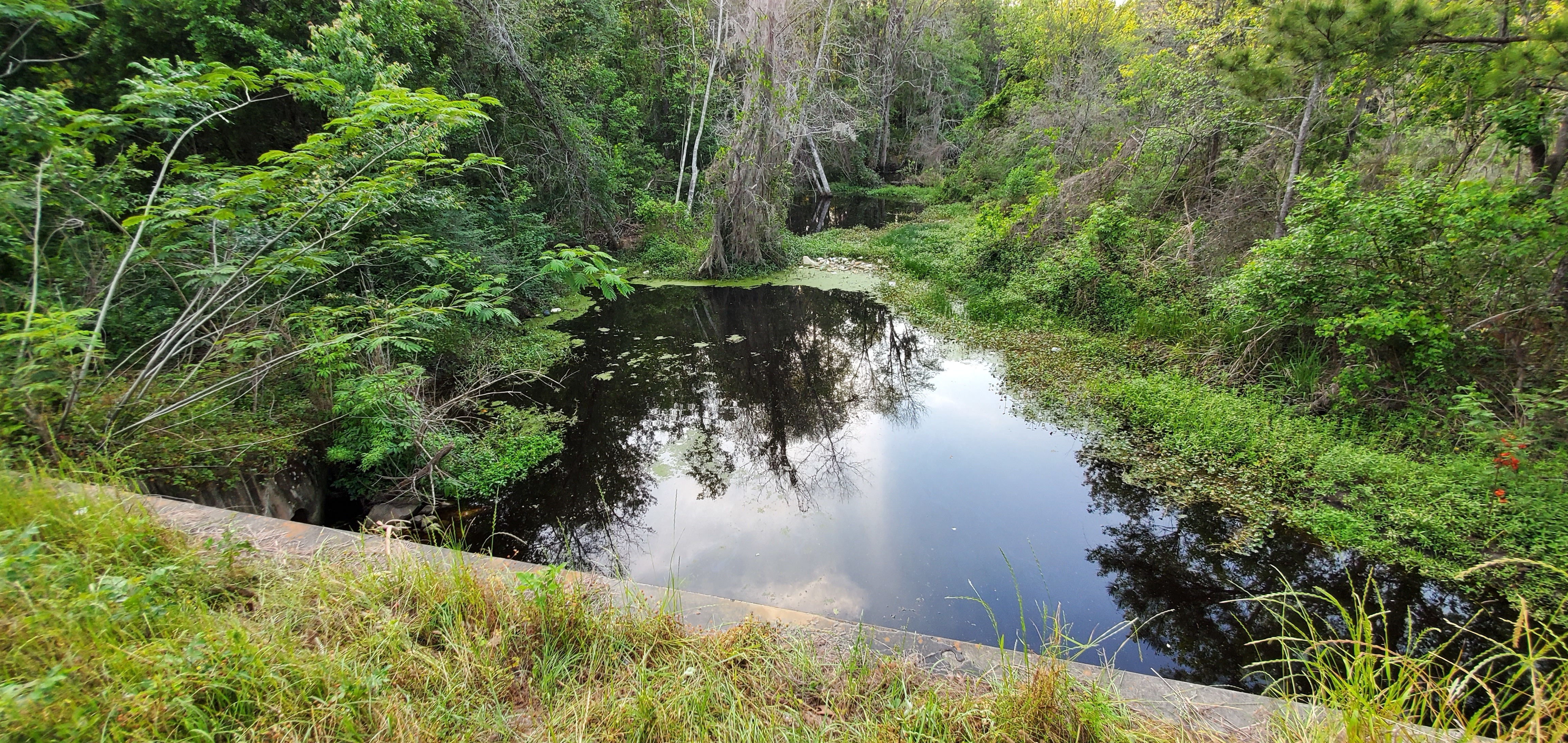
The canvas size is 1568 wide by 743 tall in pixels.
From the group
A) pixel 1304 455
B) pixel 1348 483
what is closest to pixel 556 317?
pixel 1304 455

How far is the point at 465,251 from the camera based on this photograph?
22.8 ft

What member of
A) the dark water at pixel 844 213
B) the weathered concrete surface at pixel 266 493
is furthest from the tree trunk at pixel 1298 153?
the dark water at pixel 844 213

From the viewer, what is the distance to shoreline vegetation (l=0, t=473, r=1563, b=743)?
1567mm

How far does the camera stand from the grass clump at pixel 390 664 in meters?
1.58

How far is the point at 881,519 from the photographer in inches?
169

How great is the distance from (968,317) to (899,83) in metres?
16.5

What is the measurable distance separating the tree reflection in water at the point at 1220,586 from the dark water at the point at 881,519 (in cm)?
1

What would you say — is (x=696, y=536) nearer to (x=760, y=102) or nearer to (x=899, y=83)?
(x=760, y=102)

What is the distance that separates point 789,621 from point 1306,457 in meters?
4.49

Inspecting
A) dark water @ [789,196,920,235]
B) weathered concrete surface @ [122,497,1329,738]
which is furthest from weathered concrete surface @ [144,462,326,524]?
dark water @ [789,196,920,235]

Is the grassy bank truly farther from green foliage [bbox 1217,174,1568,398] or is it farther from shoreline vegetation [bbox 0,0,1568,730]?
green foliage [bbox 1217,174,1568,398]

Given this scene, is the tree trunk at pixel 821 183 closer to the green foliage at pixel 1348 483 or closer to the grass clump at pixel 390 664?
the green foliage at pixel 1348 483

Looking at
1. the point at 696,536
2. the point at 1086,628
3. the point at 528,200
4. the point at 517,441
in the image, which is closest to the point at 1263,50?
the point at 1086,628

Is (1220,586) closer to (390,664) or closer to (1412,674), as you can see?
(1412,674)
